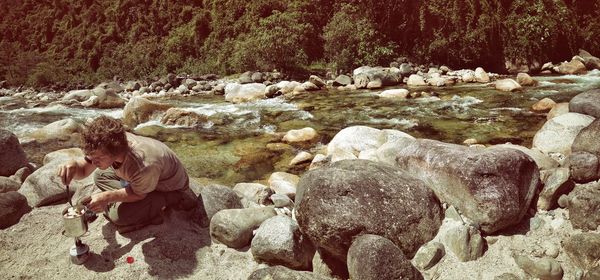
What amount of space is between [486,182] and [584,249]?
1006mm

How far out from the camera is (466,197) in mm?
4277

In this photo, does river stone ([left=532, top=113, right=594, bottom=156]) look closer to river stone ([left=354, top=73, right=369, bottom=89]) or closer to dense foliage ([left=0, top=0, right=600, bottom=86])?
river stone ([left=354, top=73, right=369, bottom=89])

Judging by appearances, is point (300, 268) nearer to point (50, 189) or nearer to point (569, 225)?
point (569, 225)

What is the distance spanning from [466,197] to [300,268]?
193 cm

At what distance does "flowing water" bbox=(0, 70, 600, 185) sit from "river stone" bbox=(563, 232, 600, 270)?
5.45m

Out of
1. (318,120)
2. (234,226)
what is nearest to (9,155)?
(234,226)

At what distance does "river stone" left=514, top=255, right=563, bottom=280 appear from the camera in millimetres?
3613

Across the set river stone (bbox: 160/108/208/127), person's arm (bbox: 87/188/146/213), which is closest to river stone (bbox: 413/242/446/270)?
person's arm (bbox: 87/188/146/213)

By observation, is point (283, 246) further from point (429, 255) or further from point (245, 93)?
point (245, 93)

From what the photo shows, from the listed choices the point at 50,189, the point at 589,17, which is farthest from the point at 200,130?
the point at 589,17

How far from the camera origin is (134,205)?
4.29 m

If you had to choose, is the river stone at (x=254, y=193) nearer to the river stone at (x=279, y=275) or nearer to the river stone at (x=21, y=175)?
the river stone at (x=279, y=275)

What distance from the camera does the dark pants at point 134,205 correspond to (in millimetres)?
4289

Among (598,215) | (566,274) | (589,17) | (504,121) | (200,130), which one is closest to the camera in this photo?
(566,274)
